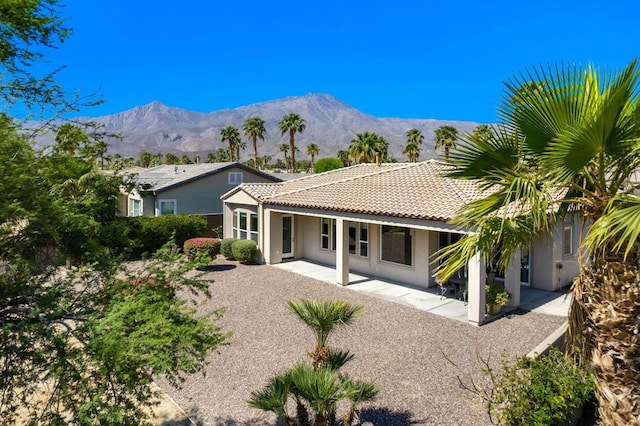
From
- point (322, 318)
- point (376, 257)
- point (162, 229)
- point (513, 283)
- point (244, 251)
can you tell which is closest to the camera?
point (322, 318)

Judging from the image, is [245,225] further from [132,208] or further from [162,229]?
[132,208]

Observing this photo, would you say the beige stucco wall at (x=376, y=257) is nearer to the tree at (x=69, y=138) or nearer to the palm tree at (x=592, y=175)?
the palm tree at (x=592, y=175)

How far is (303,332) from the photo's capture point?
12469 mm

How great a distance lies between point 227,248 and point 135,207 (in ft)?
42.7

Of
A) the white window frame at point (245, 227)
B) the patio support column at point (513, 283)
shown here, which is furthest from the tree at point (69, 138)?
the white window frame at point (245, 227)

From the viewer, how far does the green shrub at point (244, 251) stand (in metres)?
22.0

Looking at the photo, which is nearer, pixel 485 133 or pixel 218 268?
pixel 485 133

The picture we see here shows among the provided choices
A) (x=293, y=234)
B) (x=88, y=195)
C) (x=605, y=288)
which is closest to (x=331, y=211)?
(x=293, y=234)

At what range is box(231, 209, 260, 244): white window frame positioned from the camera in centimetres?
2343

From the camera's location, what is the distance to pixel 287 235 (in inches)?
914

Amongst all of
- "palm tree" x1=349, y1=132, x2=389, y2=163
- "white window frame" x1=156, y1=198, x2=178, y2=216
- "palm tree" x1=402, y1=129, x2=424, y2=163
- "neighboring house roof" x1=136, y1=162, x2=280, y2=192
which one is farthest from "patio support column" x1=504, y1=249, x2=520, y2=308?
"palm tree" x1=402, y1=129, x2=424, y2=163

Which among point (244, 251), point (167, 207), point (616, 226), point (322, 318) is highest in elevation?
point (616, 226)

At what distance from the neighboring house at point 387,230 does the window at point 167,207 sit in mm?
7648

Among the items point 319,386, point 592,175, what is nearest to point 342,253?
point 319,386
